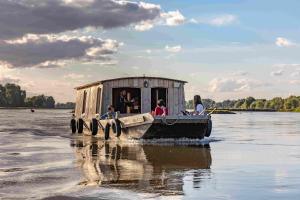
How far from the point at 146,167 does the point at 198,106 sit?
11716mm

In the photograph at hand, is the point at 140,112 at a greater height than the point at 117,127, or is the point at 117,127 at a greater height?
the point at 140,112

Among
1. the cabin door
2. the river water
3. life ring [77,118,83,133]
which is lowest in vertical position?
the river water

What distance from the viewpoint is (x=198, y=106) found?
26.5 metres

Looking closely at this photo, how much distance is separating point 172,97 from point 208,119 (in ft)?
16.3

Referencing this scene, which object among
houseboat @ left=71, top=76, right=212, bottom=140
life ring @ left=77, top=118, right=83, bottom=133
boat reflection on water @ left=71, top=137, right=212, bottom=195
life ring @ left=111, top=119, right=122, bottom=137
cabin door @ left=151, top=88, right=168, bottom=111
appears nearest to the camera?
boat reflection on water @ left=71, top=137, right=212, bottom=195

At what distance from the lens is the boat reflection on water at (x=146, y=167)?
11.6 meters

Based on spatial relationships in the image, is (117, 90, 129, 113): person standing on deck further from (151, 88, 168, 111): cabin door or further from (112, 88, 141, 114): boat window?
(151, 88, 168, 111): cabin door

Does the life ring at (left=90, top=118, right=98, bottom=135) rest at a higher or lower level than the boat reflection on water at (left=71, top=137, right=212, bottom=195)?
higher

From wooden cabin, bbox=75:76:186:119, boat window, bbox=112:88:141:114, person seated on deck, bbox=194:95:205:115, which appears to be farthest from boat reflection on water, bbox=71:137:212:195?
boat window, bbox=112:88:141:114

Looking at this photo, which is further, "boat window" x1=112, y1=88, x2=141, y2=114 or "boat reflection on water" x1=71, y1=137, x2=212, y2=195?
"boat window" x1=112, y1=88, x2=141, y2=114

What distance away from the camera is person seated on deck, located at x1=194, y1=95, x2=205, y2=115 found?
85.1 feet

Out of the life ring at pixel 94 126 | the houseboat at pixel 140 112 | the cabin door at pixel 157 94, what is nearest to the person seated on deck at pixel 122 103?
the houseboat at pixel 140 112

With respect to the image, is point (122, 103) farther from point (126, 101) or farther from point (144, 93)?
point (144, 93)


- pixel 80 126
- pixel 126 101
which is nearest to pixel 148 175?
pixel 126 101
